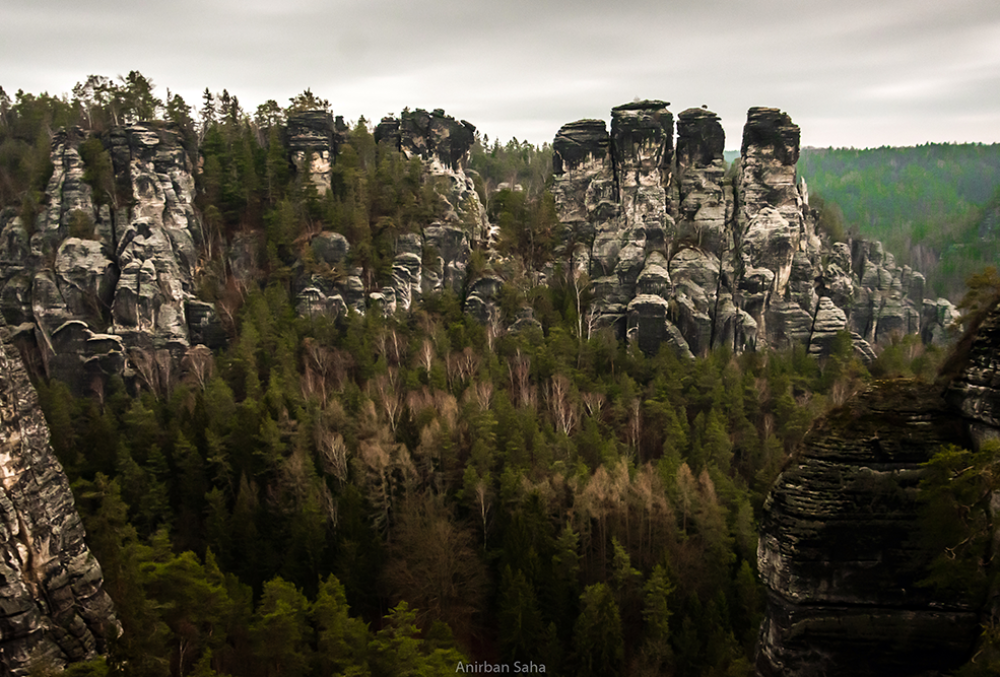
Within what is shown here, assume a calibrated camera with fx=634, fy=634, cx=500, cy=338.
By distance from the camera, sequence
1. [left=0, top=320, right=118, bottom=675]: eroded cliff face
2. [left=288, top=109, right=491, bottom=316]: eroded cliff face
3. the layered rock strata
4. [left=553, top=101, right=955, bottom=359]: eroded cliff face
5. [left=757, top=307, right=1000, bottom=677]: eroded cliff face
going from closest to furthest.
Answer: [left=757, top=307, right=1000, bottom=677]: eroded cliff face
the layered rock strata
[left=0, top=320, right=118, bottom=675]: eroded cliff face
[left=288, top=109, right=491, bottom=316]: eroded cliff face
[left=553, top=101, right=955, bottom=359]: eroded cliff face

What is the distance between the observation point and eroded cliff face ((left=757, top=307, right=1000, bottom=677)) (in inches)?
492

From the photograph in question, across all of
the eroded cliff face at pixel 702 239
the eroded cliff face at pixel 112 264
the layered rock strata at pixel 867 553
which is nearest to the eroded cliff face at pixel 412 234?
the eroded cliff face at pixel 112 264

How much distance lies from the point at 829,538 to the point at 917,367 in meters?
38.6

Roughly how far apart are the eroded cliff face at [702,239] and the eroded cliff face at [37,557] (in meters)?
42.7

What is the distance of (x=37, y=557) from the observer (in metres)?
16.4

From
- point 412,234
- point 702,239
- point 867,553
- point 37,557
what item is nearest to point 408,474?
point 37,557

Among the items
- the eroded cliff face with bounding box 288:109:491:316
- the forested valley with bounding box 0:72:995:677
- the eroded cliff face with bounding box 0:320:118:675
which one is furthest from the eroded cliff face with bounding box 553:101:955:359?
the eroded cliff face with bounding box 0:320:118:675

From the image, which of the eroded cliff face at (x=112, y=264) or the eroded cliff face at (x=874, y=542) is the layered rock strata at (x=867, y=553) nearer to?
the eroded cliff face at (x=874, y=542)

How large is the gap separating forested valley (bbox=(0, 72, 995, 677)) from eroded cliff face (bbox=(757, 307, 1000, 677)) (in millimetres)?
2191

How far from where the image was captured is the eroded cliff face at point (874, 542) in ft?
41.0

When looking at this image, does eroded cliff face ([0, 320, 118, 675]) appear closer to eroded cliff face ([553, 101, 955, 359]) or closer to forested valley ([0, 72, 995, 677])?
forested valley ([0, 72, 995, 677])

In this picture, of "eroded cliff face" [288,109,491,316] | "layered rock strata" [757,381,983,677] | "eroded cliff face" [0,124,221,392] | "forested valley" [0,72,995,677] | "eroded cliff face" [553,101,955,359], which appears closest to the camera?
"layered rock strata" [757,381,983,677]

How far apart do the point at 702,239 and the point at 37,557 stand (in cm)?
5309

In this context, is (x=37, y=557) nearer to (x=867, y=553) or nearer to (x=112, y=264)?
(x=867, y=553)
